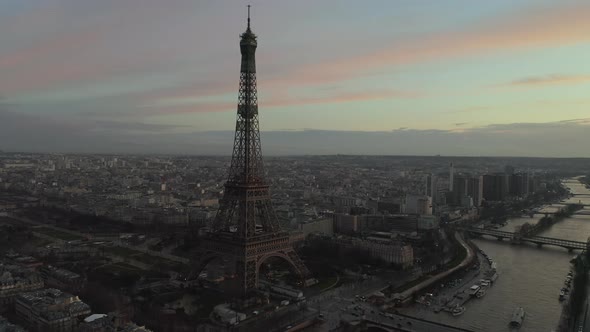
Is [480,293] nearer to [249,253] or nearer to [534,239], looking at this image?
[249,253]

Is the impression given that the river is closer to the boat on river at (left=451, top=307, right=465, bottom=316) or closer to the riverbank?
the boat on river at (left=451, top=307, right=465, bottom=316)

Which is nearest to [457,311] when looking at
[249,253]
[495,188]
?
[249,253]

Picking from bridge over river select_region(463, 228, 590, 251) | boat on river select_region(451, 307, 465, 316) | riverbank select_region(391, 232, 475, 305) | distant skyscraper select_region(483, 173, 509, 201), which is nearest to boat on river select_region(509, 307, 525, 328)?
boat on river select_region(451, 307, 465, 316)

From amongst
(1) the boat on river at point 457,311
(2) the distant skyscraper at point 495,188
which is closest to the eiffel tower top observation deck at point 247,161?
(1) the boat on river at point 457,311

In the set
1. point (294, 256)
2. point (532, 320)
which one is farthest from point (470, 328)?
point (294, 256)

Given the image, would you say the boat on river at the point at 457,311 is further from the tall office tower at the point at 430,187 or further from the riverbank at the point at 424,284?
the tall office tower at the point at 430,187
